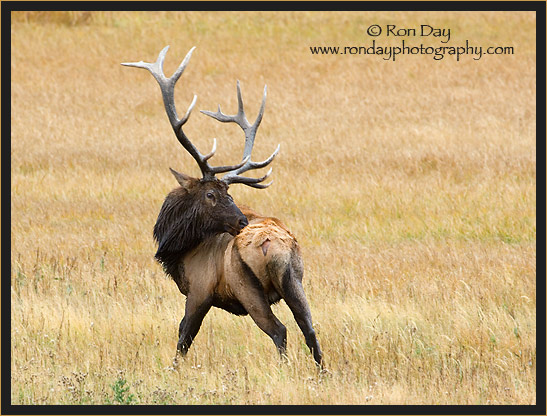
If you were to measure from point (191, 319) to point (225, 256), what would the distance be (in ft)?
1.74

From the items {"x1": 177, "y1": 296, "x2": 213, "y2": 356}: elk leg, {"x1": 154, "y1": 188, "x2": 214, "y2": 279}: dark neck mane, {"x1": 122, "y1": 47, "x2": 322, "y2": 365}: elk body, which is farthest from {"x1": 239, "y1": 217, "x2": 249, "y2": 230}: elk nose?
{"x1": 177, "y1": 296, "x2": 213, "y2": 356}: elk leg

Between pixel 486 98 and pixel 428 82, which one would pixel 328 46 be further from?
pixel 486 98

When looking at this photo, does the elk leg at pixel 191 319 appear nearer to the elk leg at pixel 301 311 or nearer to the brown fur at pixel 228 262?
the brown fur at pixel 228 262

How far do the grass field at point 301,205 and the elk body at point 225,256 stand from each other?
344 mm

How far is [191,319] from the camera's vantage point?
6734mm

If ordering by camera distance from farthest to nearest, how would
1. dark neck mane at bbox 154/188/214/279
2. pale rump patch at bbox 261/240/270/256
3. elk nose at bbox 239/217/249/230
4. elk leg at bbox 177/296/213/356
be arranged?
dark neck mane at bbox 154/188/214/279 → elk nose at bbox 239/217/249/230 → elk leg at bbox 177/296/213/356 → pale rump patch at bbox 261/240/270/256

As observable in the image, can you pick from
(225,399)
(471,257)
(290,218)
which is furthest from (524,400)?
(290,218)

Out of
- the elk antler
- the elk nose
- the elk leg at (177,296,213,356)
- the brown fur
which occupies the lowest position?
the elk leg at (177,296,213,356)

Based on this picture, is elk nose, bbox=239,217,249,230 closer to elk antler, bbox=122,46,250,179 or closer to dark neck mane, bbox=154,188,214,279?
dark neck mane, bbox=154,188,214,279

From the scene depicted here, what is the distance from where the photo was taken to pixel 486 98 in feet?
74.1

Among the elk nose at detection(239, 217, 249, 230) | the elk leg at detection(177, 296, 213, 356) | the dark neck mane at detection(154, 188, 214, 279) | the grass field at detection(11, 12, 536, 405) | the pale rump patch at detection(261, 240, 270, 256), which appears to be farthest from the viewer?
the dark neck mane at detection(154, 188, 214, 279)

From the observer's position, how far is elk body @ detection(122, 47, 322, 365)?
6.36 meters

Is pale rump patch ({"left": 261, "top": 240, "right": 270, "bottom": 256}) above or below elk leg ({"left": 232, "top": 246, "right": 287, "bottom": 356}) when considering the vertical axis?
above

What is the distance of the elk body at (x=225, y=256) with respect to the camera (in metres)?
6.36
